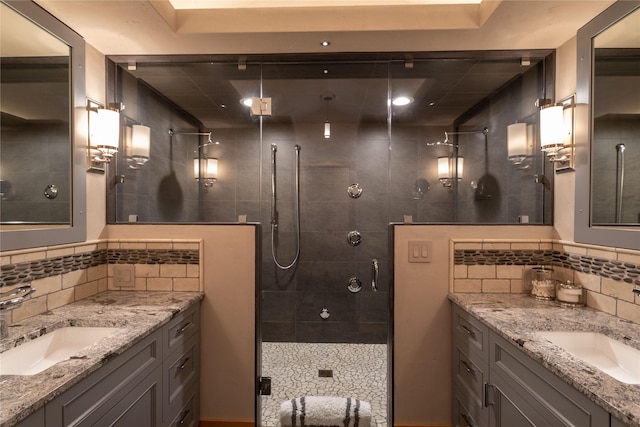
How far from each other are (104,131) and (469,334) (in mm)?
2370

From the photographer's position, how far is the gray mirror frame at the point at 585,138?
1621 mm

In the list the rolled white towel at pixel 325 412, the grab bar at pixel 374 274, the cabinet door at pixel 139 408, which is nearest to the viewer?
the cabinet door at pixel 139 408

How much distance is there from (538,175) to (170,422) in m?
2.57

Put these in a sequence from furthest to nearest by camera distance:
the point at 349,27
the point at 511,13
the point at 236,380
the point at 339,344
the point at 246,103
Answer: the point at 339,344 → the point at 246,103 → the point at 236,380 → the point at 349,27 → the point at 511,13

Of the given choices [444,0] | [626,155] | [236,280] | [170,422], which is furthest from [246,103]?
[626,155]

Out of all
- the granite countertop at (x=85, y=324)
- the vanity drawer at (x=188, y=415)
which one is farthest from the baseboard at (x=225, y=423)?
the granite countertop at (x=85, y=324)

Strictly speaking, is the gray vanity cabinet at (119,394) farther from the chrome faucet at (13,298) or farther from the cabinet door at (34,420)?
the chrome faucet at (13,298)

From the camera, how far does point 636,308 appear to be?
146 cm

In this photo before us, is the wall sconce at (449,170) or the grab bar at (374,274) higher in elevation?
the wall sconce at (449,170)

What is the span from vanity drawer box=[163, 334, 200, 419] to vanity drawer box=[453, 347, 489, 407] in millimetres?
1560

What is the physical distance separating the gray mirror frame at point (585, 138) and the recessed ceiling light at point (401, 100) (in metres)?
0.98

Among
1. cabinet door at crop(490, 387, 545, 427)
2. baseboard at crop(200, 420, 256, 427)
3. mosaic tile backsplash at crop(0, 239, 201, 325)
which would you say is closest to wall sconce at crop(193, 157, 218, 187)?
mosaic tile backsplash at crop(0, 239, 201, 325)

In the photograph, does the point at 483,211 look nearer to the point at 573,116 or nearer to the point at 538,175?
the point at 538,175

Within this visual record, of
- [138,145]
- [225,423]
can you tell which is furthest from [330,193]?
[225,423]
